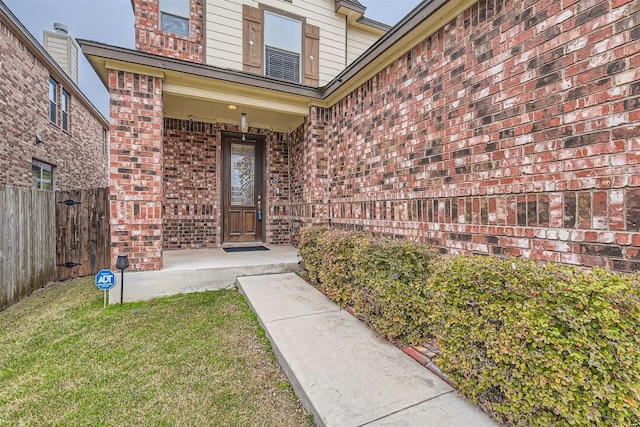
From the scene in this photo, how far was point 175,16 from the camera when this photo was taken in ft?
19.1

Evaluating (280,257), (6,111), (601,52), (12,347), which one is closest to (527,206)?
(601,52)

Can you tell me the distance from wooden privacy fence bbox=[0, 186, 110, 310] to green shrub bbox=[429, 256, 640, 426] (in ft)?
17.3

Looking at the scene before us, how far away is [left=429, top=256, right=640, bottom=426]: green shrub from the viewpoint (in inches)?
48.2

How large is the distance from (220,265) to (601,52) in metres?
4.72

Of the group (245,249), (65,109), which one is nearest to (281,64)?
(245,249)

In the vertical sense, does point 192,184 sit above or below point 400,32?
below

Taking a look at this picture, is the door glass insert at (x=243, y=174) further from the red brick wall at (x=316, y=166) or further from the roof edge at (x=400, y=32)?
the roof edge at (x=400, y=32)

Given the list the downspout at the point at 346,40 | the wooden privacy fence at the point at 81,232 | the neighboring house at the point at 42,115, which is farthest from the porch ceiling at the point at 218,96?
the neighboring house at the point at 42,115

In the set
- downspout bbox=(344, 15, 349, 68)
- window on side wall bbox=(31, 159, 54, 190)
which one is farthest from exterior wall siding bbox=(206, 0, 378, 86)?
window on side wall bbox=(31, 159, 54, 190)

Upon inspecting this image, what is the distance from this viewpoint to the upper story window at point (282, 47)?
6.44 m

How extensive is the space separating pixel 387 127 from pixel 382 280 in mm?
2173

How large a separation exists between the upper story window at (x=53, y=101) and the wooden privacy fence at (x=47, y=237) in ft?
15.8

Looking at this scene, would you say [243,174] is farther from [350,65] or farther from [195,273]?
[350,65]

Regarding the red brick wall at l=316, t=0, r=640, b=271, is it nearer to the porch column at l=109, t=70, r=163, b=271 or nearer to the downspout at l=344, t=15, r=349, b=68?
the porch column at l=109, t=70, r=163, b=271
